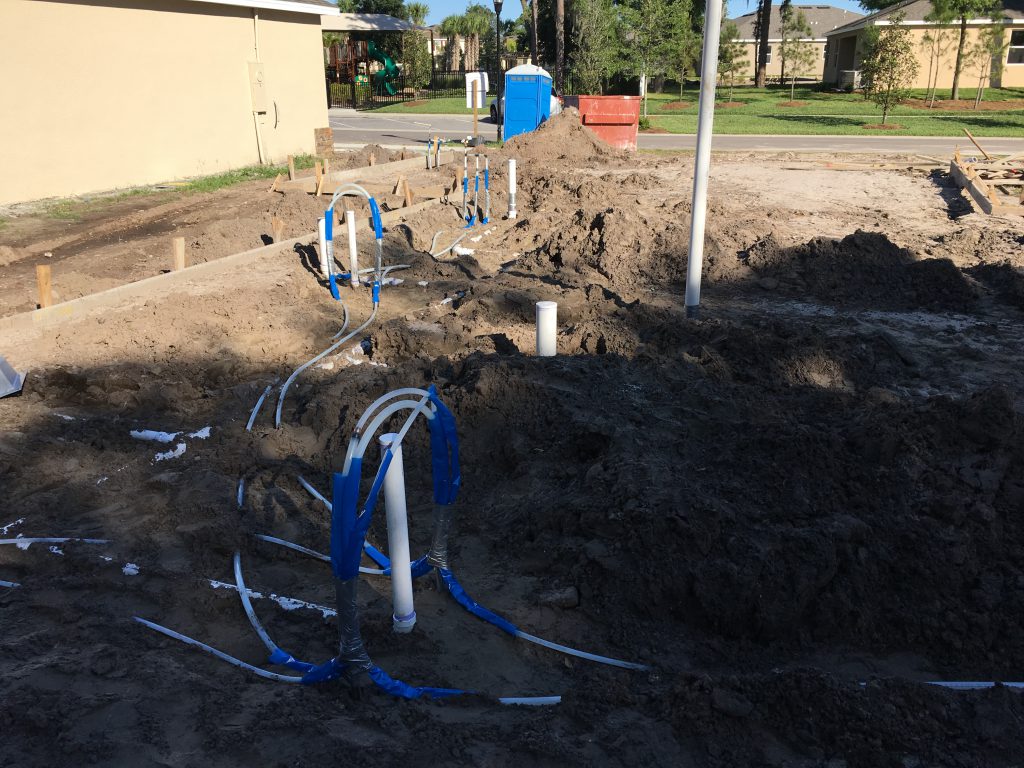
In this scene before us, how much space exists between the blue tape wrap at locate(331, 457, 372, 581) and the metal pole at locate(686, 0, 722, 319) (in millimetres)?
5450

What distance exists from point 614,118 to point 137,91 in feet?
41.7

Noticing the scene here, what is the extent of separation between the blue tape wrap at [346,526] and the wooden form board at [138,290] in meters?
6.64

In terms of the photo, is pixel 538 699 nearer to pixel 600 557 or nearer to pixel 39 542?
pixel 600 557

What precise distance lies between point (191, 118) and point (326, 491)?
55.8 feet

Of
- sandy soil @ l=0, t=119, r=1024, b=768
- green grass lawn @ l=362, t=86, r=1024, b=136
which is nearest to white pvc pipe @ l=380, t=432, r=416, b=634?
sandy soil @ l=0, t=119, r=1024, b=768

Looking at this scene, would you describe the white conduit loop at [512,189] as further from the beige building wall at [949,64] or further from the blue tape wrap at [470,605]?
the beige building wall at [949,64]

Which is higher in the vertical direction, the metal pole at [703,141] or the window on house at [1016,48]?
the window on house at [1016,48]

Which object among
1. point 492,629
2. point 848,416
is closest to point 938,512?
point 848,416

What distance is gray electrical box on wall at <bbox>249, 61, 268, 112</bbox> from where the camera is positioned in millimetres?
21188

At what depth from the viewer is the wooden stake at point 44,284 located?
836 cm

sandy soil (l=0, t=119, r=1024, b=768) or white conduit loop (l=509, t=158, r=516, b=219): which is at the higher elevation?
white conduit loop (l=509, t=158, r=516, b=219)

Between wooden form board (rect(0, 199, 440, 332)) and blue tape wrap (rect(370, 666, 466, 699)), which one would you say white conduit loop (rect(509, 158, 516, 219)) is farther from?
blue tape wrap (rect(370, 666, 466, 699))

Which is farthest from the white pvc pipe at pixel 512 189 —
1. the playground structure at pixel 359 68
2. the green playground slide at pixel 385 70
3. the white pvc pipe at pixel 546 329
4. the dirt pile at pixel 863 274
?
the green playground slide at pixel 385 70

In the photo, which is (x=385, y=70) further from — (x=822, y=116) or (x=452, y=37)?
(x=822, y=116)
